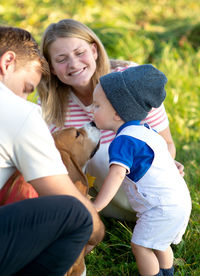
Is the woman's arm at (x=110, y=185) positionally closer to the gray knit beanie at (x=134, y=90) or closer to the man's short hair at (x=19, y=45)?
the gray knit beanie at (x=134, y=90)

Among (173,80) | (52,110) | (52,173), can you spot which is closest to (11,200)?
(52,173)

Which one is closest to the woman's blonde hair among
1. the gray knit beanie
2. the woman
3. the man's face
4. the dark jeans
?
the woman

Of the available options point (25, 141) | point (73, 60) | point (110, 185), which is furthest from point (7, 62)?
point (73, 60)

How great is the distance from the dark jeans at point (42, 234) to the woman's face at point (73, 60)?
1.56 meters

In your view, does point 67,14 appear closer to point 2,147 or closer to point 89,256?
point 89,256

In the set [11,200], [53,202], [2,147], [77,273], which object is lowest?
[77,273]

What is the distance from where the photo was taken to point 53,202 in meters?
1.95

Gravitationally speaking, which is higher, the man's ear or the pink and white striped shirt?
the man's ear

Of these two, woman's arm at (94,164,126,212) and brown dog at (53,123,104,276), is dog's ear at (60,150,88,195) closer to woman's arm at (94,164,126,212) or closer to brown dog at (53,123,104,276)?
brown dog at (53,123,104,276)

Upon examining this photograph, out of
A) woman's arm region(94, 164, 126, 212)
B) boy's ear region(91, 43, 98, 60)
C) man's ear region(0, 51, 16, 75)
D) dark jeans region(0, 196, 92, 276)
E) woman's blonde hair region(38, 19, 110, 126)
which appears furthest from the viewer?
boy's ear region(91, 43, 98, 60)

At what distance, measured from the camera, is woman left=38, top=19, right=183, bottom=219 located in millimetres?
3256

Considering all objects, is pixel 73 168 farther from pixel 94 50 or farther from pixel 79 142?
pixel 94 50

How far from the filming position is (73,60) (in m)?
3.35

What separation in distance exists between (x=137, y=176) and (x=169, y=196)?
0.22m
